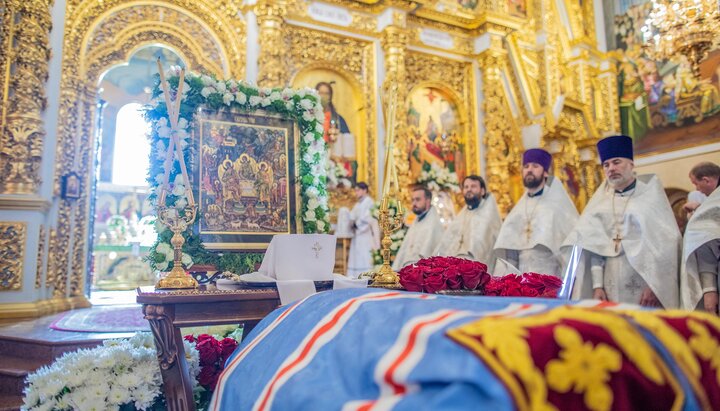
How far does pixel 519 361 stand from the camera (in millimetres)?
907

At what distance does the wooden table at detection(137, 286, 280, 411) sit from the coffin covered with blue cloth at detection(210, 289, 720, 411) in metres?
1.13

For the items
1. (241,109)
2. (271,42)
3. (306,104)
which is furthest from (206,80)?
(271,42)

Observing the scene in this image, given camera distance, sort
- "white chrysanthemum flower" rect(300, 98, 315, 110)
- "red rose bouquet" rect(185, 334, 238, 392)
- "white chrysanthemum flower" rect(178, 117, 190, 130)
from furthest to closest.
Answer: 1. "white chrysanthemum flower" rect(300, 98, 315, 110)
2. "white chrysanthemum flower" rect(178, 117, 190, 130)
3. "red rose bouquet" rect(185, 334, 238, 392)

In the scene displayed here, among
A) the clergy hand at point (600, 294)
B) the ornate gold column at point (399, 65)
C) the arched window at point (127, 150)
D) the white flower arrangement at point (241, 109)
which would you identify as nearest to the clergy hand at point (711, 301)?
the clergy hand at point (600, 294)

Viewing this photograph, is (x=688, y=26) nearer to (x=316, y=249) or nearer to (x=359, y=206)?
(x=359, y=206)

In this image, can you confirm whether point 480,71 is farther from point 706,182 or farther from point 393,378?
point 393,378

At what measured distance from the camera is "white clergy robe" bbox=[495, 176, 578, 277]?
4.93m

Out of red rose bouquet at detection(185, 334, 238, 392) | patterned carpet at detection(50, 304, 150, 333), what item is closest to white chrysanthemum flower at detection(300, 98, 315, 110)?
red rose bouquet at detection(185, 334, 238, 392)

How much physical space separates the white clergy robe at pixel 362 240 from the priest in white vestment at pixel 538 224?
345cm

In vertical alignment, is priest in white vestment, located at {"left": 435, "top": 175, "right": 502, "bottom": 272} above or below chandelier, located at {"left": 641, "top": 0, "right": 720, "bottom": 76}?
below

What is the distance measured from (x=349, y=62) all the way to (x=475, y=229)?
508cm

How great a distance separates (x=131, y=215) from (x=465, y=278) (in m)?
14.6

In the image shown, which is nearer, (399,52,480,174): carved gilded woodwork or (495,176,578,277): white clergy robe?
(495,176,578,277): white clergy robe

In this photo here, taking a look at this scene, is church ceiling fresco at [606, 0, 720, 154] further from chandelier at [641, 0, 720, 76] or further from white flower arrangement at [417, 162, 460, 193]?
white flower arrangement at [417, 162, 460, 193]
